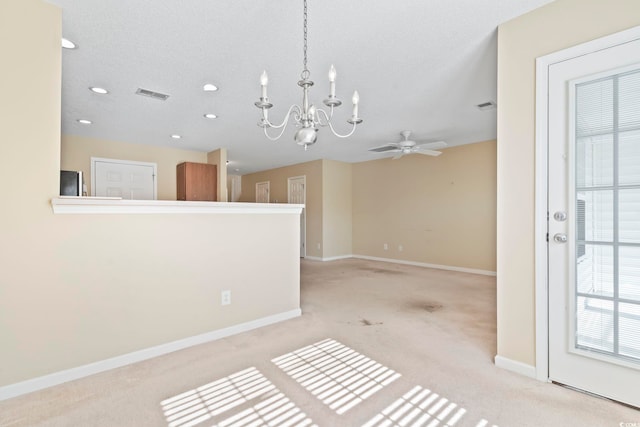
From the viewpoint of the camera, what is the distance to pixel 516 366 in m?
1.96

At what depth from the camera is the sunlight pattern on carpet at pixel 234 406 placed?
59.7 inches

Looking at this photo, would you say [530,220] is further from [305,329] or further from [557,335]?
[305,329]

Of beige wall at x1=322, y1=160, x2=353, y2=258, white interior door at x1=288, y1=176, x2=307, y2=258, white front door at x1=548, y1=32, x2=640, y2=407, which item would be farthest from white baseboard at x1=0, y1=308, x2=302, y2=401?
white interior door at x1=288, y1=176, x2=307, y2=258

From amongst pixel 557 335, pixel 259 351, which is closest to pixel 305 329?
pixel 259 351

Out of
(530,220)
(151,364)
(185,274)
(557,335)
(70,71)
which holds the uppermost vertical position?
(70,71)

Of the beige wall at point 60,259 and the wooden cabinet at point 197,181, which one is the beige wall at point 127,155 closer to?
the wooden cabinet at point 197,181

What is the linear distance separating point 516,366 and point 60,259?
2.97 metres

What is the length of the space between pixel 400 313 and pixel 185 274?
7.03 ft

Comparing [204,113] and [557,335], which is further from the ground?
[204,113]

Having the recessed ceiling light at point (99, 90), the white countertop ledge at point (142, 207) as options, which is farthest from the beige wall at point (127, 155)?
the white countertop ledge at point (142, 207)

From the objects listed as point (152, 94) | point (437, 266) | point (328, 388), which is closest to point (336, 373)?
point (328, 388)

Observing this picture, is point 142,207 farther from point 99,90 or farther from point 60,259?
point 99,90

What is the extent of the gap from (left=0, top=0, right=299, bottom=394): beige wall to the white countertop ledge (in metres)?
0.04

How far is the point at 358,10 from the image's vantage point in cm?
190
